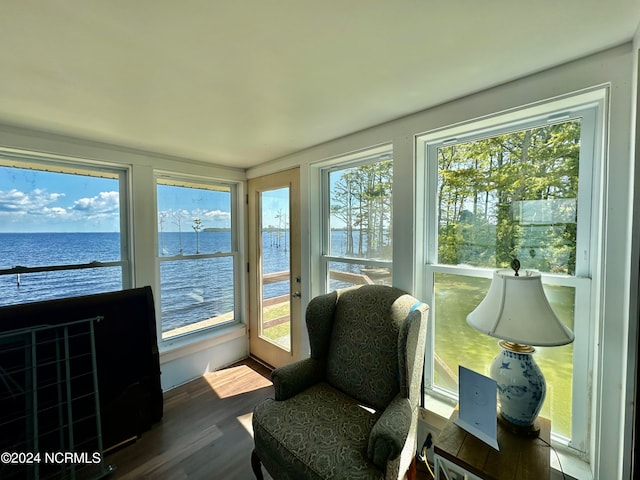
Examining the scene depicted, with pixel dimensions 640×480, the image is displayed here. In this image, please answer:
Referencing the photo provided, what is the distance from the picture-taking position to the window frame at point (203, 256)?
2562 millimetres

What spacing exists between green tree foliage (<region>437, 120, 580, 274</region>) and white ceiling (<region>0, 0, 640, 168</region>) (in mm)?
349

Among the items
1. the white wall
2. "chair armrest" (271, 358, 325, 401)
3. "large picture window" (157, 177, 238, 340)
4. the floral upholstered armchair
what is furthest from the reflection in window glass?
"large picture window" (157, 177, 238, 340)

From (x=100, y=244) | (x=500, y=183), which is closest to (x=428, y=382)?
(x=500, y=183)

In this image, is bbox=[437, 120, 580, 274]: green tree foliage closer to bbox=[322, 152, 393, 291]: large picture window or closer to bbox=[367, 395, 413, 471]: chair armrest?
bbox=[322, 152, 393, 291]: large picture window

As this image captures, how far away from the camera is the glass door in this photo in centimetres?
259

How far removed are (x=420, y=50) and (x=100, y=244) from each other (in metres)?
2.67

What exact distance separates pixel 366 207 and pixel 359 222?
0.45ft

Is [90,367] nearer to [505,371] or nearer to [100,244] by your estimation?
[100,244]

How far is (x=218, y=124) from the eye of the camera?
1795mm

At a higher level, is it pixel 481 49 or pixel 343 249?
pixel 481 49

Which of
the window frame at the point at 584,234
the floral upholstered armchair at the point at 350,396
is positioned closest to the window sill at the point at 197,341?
the floral upholstered armchair at the point at 350,396

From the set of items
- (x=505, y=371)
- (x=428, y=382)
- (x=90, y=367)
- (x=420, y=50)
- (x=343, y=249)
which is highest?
(x=420, y=50)

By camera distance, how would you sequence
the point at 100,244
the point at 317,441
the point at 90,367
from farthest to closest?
the point at 100,244 < the point at 90,367 < the point at 317,441

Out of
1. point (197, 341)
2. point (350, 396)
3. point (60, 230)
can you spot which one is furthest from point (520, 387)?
point (60, 230)
